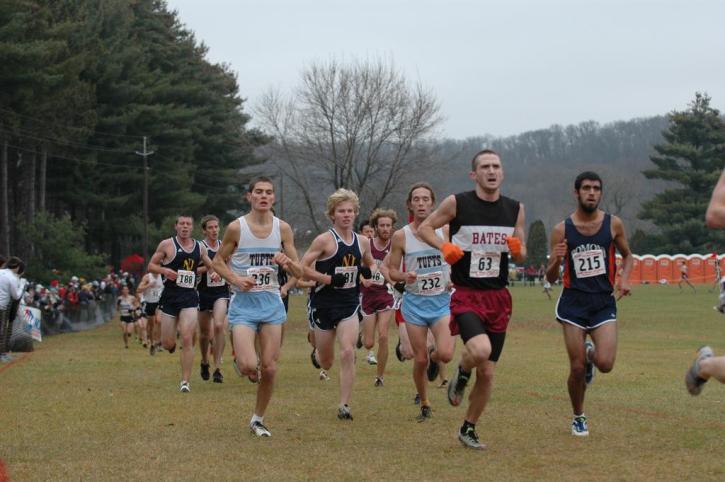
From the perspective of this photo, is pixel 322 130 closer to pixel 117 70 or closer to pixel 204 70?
pixel 117 70

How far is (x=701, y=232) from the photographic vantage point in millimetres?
90938

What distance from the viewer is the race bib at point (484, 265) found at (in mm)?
9117

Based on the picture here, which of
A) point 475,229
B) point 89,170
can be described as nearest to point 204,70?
point 89,170

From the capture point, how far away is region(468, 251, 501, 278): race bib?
9.12 m

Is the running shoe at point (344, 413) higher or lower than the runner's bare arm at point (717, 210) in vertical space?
lower

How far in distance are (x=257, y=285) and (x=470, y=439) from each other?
262cm

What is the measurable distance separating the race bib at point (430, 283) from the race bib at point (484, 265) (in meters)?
2.22

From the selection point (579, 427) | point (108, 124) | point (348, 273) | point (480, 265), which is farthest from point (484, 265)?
point (108, 124)

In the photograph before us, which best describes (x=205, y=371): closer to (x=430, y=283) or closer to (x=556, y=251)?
(x=430, y=283)

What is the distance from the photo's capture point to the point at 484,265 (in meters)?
9.14

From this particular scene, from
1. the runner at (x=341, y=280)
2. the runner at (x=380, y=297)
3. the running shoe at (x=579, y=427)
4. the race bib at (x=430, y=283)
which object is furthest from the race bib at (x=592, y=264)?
the runner at (x=380, y=297)

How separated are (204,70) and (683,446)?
2733 inches

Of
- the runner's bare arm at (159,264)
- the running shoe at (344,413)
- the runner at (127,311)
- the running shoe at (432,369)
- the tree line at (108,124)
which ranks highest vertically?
the tree line at (108,124)

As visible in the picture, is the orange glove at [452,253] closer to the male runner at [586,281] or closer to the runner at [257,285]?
the male runner at [586,281]
